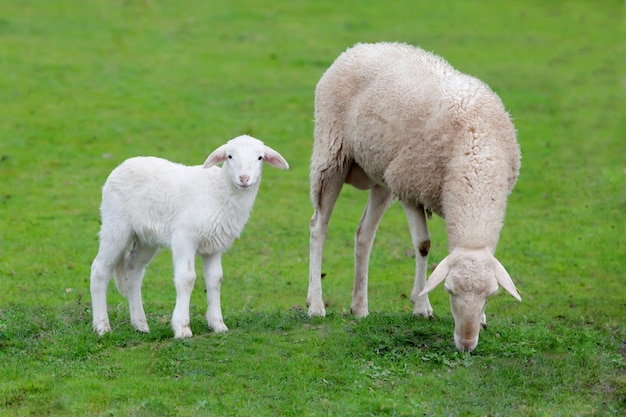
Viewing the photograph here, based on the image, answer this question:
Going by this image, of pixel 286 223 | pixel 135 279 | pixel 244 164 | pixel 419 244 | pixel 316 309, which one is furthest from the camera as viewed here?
pixel 286 223

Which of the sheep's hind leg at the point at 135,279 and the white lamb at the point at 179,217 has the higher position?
the white lamb at the point at 179,217

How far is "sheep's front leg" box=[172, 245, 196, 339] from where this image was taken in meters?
8.15

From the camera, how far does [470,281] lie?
24.5 ft

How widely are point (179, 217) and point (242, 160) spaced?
2.52 ft

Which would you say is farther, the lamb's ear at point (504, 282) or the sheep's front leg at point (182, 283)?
the sheep's front leg at point (182, 283)

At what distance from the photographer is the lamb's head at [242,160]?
26.0 ft

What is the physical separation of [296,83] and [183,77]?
2.72 metres

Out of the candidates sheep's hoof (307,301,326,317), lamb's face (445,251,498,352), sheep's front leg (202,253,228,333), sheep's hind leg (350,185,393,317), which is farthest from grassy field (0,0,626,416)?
sheep's hind leg (350,185,393,317)

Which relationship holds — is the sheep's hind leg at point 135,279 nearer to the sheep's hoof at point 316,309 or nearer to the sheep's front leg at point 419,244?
the sheep's hoof at point 316,309

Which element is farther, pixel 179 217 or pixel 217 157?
pixel 179 217

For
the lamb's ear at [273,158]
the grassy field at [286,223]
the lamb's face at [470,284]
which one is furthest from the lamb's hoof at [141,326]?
the lamb's face at [470,284]

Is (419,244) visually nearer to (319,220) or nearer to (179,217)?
(319,220)

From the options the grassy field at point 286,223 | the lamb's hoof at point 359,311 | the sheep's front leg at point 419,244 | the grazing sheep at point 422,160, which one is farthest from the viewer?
the lamb's hoof at point 359,311

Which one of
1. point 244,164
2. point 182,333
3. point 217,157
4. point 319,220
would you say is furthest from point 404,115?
point 182,333
